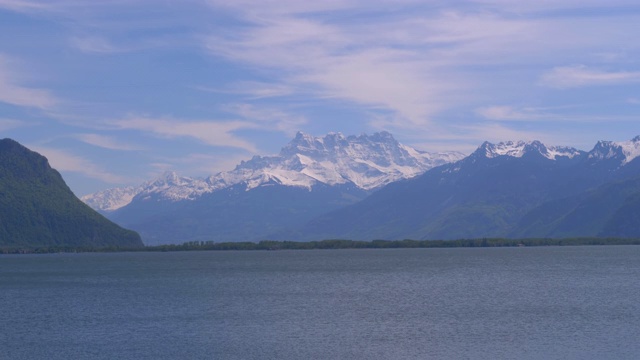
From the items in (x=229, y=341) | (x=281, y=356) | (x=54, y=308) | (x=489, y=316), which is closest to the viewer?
(x=281, y=356)

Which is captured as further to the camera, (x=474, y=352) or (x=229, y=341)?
(x=229, y=341)

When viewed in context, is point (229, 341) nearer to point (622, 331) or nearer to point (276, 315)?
point (276, 315)

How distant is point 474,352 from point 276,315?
36596 mm

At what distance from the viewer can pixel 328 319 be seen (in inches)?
4235

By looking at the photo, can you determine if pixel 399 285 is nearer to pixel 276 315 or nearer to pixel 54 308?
pixel 276 315

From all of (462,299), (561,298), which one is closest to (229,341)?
(462,299)

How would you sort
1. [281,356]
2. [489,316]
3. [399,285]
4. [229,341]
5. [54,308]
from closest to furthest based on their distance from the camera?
[281,356] → [229,341] → [489,316] → [54,308] → [399,285]

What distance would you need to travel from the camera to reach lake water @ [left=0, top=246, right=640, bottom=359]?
8488 cm

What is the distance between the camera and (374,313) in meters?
113

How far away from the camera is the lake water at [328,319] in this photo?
3342 inches

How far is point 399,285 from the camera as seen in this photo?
161m

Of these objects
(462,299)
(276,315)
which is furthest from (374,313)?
(462,299)

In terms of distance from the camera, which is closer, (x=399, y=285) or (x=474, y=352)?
(x=474, y=352)

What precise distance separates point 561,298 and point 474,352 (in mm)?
52437
